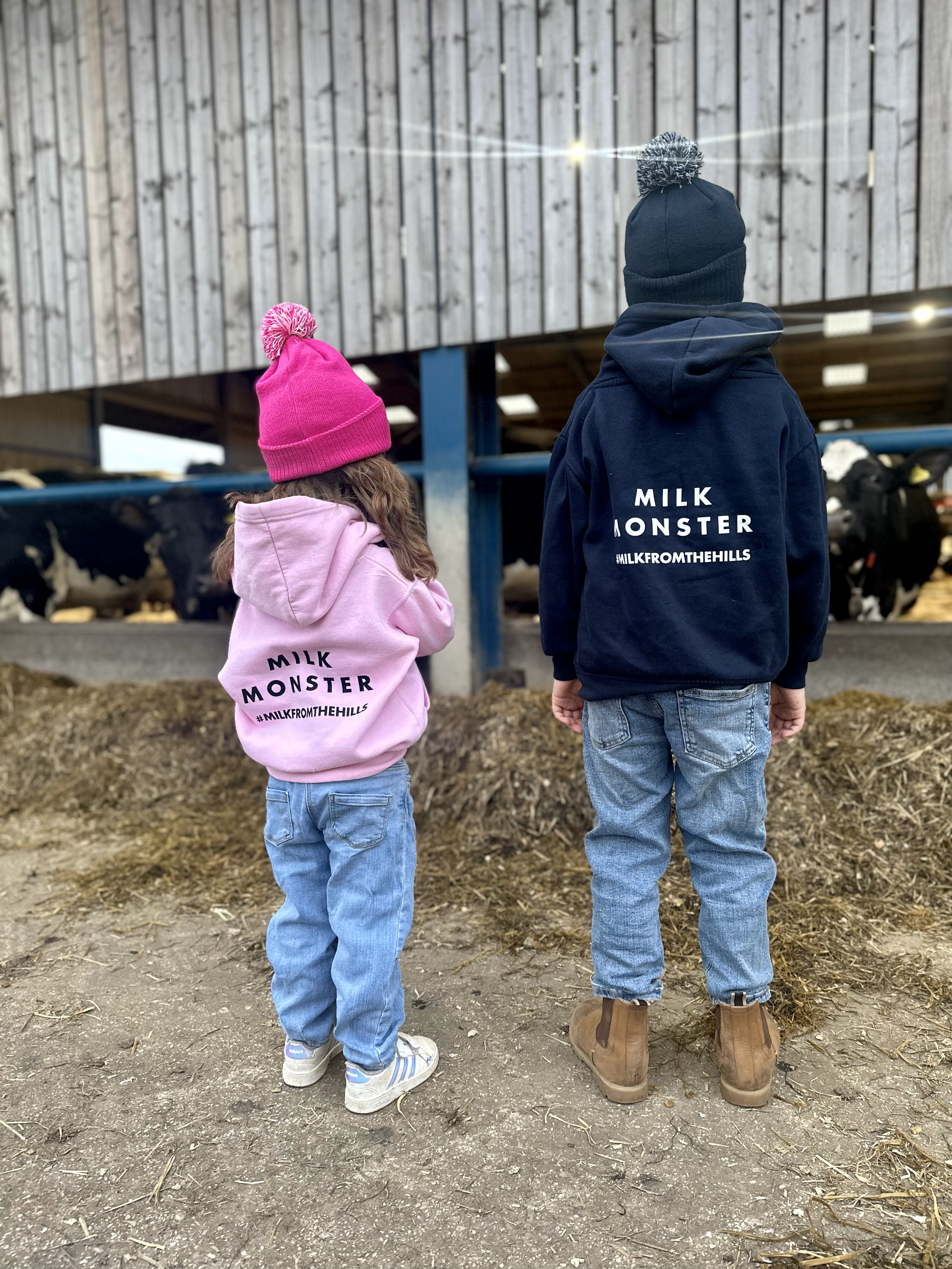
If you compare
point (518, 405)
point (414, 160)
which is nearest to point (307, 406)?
point (414, 160)

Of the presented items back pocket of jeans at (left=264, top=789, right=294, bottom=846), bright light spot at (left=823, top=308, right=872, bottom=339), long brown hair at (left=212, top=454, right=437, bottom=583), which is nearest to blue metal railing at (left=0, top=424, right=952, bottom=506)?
bright light spot at (left=823, top=308, right=872, bottom=339)

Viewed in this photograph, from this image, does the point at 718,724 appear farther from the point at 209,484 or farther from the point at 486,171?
the point at 209,484

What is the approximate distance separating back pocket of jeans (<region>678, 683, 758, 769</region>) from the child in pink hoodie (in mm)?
552

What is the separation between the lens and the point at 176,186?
Answer: 5.04 m

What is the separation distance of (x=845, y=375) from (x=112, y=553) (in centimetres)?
791

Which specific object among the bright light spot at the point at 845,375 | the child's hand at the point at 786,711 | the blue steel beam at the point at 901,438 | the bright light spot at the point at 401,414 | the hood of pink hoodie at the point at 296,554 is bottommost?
the child's hand at the point at 786,711

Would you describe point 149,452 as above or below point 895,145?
below

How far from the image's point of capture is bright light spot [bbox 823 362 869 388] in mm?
9576

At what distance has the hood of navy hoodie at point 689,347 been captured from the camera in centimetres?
180

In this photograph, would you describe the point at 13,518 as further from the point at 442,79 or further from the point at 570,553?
the point at 570,553

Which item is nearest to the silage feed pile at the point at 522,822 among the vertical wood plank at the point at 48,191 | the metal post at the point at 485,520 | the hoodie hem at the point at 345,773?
the metal post at the point at 485,520

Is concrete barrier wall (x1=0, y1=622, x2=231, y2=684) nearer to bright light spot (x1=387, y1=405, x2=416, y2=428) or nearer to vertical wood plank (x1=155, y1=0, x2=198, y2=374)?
vertical wood plank (x1=155, y1=0, x2=198, y2=374)

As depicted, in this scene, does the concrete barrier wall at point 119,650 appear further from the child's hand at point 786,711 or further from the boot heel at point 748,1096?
the boot heel at point 748,1096

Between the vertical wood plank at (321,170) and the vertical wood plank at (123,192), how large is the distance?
110cm
